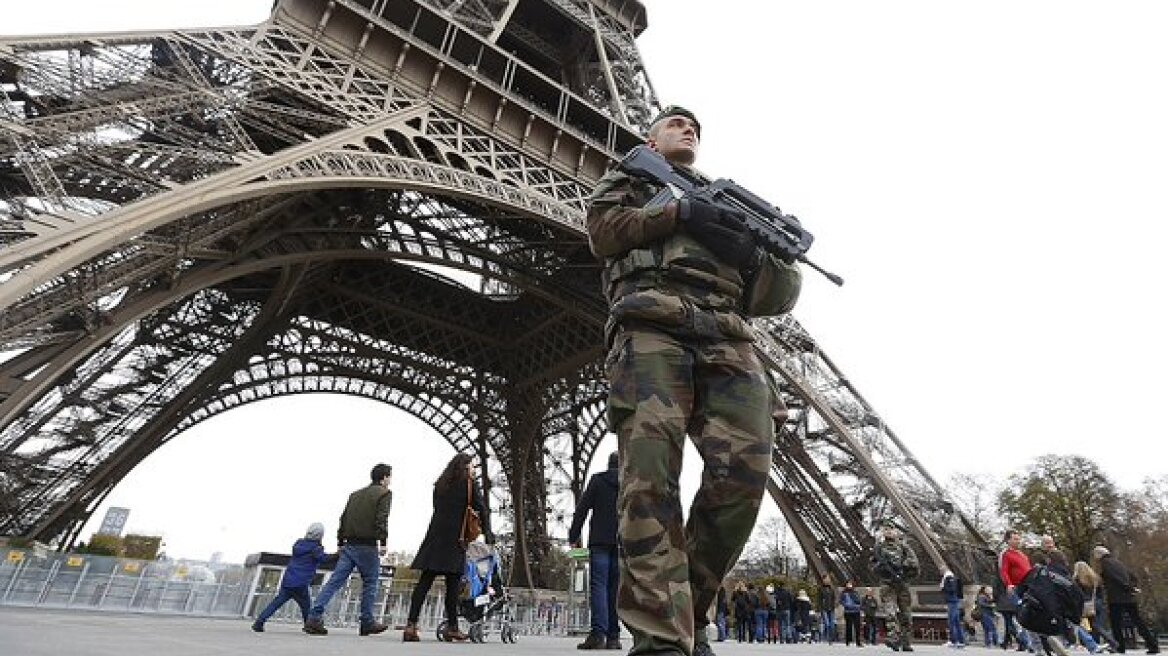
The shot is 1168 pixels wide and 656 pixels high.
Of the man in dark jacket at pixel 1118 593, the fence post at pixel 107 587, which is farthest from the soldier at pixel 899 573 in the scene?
the fence post at pixel 107 587

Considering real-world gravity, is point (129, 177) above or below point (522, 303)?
below

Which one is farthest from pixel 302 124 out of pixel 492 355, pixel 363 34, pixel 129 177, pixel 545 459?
pixel 545 459

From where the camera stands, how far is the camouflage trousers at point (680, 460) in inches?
79.4

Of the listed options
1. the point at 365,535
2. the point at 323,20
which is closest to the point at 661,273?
the point at 365,535

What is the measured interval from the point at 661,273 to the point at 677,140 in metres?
0.73

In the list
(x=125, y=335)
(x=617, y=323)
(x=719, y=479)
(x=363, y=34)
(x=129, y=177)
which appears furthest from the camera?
(x=125, y=335)

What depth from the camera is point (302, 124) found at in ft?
40.8

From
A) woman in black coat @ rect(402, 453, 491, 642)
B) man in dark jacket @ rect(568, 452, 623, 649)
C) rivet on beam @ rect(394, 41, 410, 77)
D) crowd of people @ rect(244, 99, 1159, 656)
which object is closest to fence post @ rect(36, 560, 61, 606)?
woman in black coat @ rect(402, 453, 491, 642)

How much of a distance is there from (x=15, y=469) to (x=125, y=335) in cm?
411

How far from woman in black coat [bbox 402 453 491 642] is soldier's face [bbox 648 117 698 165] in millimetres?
4058

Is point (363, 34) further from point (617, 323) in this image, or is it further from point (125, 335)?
point (617, 323)

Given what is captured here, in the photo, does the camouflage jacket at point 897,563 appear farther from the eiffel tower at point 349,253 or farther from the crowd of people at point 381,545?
the eiffel tower at point 349,253

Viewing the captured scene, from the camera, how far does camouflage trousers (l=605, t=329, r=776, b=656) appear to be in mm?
2016

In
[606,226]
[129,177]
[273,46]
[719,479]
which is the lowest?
[719,479]
